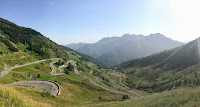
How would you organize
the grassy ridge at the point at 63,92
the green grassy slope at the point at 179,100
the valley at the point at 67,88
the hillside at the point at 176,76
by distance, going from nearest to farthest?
the green grassy slope at the point at 179,100, the valley at the point at 67,88, the grassy ridge at the point at 63,92, the hillside at the point at 176,76

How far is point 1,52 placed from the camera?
79.6 m

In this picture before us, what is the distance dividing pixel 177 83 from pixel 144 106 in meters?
98.1

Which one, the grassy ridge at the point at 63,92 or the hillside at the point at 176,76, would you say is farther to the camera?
the hillside at the point at 176,76

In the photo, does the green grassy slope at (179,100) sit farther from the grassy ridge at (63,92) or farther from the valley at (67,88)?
the grassy ridge at (63,92)

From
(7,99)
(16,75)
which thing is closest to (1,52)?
(16,75)

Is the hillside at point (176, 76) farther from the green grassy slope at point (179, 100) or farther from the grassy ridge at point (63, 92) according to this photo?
the green grassy slope at point (179, 100)

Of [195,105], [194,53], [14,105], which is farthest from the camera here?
[194,53]

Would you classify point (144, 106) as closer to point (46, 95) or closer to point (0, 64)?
point (46, 95)

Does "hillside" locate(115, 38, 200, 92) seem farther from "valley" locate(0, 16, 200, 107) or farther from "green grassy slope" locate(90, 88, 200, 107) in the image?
"green grassy slope" locate(90, 88, 200, 107)

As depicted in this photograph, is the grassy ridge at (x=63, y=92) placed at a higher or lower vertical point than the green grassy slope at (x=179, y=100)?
lower

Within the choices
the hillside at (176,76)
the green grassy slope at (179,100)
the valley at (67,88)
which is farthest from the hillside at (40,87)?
the hillside at (176,76)

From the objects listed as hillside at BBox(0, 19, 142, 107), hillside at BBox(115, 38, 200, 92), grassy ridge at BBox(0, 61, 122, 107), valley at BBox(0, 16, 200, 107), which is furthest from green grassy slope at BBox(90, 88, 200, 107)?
hillside at BBox(115, 38, 200, 92)

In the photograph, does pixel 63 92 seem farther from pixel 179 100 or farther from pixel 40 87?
pixel 179 100

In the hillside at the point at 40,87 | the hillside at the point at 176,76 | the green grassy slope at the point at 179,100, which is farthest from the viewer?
the hillside at the point at 176,76
